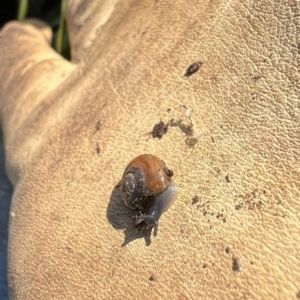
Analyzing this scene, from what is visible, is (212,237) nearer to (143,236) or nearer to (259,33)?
(143,236)

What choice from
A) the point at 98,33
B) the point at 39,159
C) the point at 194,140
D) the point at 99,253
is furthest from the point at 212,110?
the point at 98,33

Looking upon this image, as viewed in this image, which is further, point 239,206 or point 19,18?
point 19,18

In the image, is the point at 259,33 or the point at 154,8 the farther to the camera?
the point at 154,8

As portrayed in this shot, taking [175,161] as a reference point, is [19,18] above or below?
below

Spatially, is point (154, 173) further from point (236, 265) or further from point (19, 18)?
point (19, 18)

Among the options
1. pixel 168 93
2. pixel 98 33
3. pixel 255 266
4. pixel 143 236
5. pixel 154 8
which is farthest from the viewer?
pixel 98 33

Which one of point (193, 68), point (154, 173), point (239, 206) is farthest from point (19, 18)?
point (239, 206)

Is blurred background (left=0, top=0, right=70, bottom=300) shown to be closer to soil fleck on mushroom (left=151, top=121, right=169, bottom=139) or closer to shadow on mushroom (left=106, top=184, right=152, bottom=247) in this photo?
shadow on mushroom (left=106, top=184, right=152, bottom=247)

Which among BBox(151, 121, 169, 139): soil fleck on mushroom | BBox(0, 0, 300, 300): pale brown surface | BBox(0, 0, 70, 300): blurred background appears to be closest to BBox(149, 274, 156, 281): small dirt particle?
BBox(0, 0, 300, 300): pale brown surface
